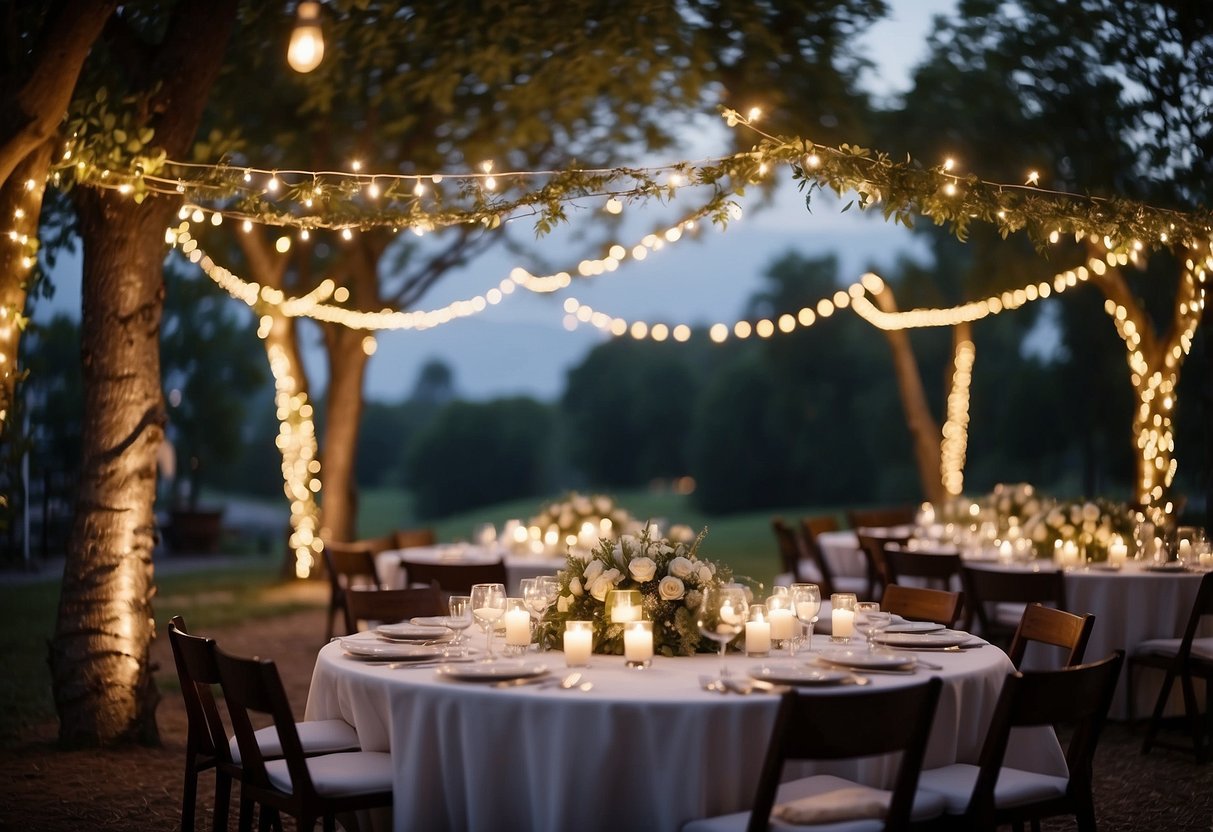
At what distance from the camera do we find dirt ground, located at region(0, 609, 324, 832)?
5.06m

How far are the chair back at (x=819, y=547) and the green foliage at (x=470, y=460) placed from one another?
18.9m

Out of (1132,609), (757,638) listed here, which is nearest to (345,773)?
(757,638)

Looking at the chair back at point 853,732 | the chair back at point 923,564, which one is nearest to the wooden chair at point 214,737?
the chair back at point 853,732

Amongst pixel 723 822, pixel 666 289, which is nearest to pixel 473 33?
pixel 723 822

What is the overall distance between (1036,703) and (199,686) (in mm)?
2539

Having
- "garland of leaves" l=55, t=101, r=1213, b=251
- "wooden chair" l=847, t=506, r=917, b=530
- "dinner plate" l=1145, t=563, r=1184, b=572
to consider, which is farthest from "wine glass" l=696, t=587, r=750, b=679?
"wooden chair" l=847, t=506, r=917, b=530

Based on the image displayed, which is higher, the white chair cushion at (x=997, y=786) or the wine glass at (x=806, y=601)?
the wine glass at (x=806, y=601)

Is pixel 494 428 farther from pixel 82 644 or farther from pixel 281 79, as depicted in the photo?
pixel 82 644

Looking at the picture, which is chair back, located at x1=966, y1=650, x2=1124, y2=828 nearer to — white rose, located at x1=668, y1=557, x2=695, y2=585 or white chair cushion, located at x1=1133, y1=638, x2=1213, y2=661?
white rose, located at x1=668, y1=557, x2=695, y2=585

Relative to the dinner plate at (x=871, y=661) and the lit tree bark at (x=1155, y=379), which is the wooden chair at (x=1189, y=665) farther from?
the dinner plate at (x=871, y=661)

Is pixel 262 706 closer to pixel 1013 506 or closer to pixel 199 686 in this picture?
pixel 199 686

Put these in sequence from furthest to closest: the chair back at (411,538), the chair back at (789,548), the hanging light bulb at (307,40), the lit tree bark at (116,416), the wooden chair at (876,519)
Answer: the wooden chair at (876,519)
the chair back at (789,548)
the chair back at (411,538)
the lit tree bark at (116,416)
the hanging light bulb at (307,40)

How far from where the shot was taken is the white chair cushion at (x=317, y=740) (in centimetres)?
411

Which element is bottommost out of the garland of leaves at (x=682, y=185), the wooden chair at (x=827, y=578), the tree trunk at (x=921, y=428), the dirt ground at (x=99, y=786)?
the dirt ground at (x=99, y=786)
